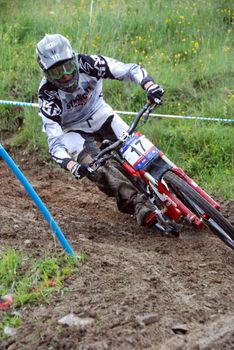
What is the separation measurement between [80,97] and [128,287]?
2.59m

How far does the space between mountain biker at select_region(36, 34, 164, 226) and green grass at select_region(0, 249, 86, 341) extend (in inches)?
45.4

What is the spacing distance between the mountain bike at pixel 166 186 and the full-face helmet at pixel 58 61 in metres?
0.68

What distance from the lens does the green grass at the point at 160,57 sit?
26.1 ft

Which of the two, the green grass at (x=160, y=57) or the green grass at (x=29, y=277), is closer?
the green grass at (x=29, y=277)

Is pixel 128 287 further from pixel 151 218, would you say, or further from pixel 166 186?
pixel 151 218

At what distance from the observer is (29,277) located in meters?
4.39

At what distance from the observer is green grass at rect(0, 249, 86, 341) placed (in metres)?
4.14

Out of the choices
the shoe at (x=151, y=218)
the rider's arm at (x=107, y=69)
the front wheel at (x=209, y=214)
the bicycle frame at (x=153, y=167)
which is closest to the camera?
the front wheel at (x=209, y=214)

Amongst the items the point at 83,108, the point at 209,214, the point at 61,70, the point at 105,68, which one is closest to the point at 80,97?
the point at 83,108

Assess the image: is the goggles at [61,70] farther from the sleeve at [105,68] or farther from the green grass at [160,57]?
the green grass at [160,57]

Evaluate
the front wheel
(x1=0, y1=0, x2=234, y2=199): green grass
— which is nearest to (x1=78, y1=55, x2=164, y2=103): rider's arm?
the front wheel


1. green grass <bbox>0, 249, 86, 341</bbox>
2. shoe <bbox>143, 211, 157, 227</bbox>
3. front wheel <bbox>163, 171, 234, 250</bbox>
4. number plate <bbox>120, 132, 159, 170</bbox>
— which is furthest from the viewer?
shoe <bbox>143, 211, 157, 227</bbox>

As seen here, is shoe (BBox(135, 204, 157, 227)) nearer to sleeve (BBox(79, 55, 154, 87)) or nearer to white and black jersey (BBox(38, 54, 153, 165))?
white and black jersey (BBox(38, 54, 153, 165))

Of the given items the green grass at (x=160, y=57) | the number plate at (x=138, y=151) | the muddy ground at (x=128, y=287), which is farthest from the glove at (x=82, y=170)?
the green grass at (x=160, y=57)
